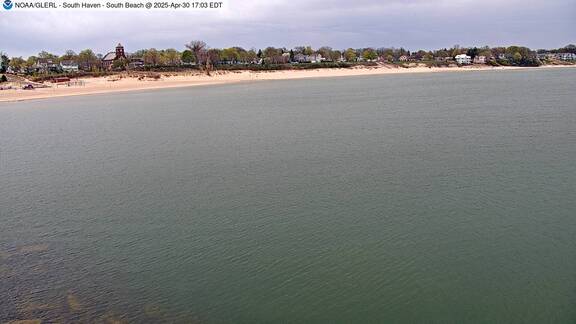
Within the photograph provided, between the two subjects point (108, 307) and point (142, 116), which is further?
point (142, 116)

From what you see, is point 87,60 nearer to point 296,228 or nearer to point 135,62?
point 135,62

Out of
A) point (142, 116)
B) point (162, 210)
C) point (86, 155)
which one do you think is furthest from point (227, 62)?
point (162, 210)

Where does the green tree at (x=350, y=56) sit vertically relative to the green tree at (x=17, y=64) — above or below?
above

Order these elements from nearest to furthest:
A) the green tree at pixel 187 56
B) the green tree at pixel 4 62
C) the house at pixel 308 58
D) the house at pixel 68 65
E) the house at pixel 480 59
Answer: the green tree at pixel 4 62 → the green tree at pixel 187 56 → the house at pixel 68 65 → the house at pixel 308 58 → the house at pixel 480 59

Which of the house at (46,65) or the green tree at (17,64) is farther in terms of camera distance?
the house at (46,65)

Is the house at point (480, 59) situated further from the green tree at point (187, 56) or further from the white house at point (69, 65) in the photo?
the white house at point (69, 65)

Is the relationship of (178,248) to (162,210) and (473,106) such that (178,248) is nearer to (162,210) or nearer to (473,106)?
(162,210)

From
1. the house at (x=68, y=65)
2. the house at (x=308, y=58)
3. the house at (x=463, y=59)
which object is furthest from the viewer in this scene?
the house at (x=463, y=59)

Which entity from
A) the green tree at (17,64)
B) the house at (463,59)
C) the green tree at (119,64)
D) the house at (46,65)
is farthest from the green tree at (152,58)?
the house at (463,59)
